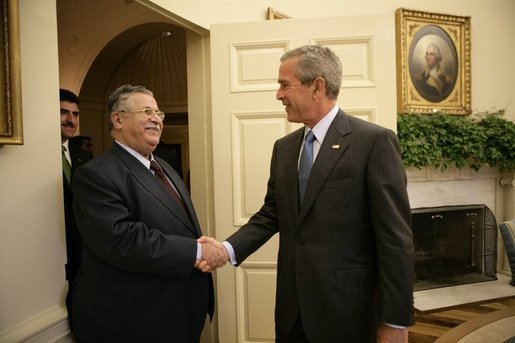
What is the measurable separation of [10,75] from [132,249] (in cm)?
68

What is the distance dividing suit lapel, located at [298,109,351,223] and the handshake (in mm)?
427

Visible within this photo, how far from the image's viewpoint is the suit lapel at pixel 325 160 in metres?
1.43

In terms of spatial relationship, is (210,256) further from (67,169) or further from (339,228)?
(67,169)

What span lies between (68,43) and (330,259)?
4.45 metres

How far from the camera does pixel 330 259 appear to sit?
4.64 feet

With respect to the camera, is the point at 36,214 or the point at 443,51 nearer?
the point at 36,214

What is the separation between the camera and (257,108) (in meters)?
2.45

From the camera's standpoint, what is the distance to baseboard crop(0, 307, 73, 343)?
1287 mm

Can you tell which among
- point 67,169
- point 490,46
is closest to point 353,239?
point 67,169

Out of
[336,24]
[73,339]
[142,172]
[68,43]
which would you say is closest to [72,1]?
[68,43]

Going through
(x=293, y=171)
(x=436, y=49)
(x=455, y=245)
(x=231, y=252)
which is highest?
(x=436, y=49)

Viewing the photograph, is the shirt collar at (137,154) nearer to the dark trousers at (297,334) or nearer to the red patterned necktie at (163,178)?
the red patterned necktie at (163,178)

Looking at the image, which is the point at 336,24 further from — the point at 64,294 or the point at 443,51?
the point at 443,51

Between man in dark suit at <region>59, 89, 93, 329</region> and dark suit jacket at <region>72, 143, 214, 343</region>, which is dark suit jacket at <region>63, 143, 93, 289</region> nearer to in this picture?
man in dark suit at <region>59, 89, 93, 329</region>
